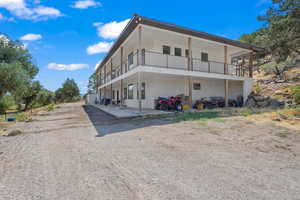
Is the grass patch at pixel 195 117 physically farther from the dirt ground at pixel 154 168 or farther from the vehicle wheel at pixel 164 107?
the dirt ground at pixel 154 168

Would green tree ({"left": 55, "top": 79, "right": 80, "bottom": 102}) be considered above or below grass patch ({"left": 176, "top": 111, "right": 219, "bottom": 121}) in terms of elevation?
above

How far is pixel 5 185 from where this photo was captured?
2.38 metres

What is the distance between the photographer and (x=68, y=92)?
162 ft

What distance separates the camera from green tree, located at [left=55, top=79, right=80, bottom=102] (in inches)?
1894

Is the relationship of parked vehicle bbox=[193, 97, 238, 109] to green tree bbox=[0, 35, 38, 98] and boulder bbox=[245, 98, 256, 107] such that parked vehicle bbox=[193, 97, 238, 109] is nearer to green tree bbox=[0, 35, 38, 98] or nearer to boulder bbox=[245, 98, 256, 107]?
boulder bbox=[245, 98, 256, 107]

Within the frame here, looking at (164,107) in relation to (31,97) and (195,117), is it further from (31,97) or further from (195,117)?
(31,97)

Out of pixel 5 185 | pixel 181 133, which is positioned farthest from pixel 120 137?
pixel 5 185

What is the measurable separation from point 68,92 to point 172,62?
45727 millimetres

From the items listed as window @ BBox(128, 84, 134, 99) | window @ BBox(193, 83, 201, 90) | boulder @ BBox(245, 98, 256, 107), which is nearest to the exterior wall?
window @ BBox(193, 83, 201, 90)

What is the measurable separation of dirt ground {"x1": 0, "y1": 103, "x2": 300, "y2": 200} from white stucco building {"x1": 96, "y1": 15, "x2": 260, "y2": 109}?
6.56 m

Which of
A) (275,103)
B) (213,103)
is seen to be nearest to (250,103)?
(275,103)

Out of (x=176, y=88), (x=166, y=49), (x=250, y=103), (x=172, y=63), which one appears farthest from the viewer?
(x=176, y=88)

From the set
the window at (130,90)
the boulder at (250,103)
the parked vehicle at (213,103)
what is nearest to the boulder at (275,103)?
the boulder at (250,103)

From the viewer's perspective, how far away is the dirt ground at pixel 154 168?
85.2 inches
